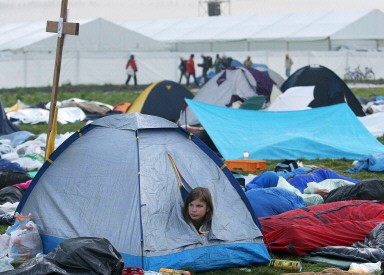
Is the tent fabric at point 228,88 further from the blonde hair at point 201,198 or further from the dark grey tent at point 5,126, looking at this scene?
the blonde hair at point 201,198

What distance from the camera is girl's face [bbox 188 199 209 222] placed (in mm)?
7617

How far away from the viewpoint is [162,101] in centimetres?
1928

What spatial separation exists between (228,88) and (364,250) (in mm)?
12865

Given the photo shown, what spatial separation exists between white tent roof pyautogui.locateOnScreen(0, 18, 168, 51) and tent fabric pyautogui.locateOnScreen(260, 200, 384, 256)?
35067 mm

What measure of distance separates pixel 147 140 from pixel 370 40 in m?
44.0

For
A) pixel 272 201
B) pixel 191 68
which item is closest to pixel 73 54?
pixel 191 68

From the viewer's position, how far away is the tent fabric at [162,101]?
18969 millimetres

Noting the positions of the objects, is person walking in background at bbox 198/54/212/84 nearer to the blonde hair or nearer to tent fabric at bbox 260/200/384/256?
tent fabric at bbox 260/200/384/256

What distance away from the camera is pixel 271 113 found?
607 inches

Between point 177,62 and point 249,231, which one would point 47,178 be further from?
point 177,62

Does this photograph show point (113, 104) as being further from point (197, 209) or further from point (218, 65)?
point (197, 209)

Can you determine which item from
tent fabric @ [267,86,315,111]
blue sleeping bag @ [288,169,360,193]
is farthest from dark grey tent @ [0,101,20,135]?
blue sleeping bag @ [288,169,360,193]

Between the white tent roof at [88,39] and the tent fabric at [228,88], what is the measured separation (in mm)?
23338

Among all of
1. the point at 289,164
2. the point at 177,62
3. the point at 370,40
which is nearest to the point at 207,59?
the point at 177,62
